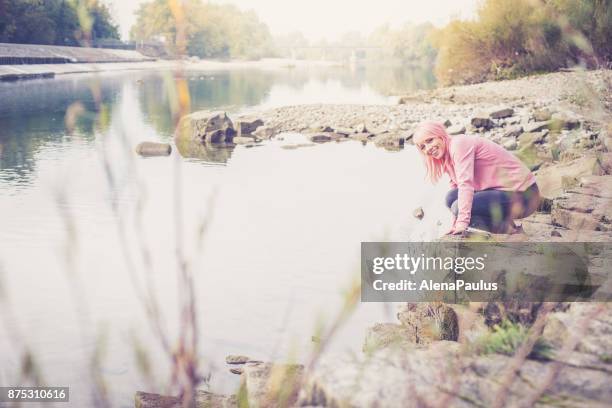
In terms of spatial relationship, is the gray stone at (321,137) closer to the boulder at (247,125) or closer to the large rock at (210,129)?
the boulder at (247,125)

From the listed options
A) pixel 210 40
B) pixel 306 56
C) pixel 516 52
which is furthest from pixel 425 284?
pixel 306 56

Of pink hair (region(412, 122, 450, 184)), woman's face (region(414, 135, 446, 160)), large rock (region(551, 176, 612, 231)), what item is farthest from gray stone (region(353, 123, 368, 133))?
woman's face (region(414, 135, 446, 160))

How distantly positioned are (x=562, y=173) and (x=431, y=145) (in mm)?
4371

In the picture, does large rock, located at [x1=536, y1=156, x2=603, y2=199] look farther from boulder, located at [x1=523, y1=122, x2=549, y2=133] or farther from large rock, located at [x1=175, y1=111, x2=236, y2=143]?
large rock, located at [x1=175, y1=111, x2=236, y2=143]

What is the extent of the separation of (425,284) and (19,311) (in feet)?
13.3

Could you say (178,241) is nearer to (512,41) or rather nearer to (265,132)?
(265,132)

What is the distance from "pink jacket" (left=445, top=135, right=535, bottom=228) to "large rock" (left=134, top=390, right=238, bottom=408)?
2750 mm

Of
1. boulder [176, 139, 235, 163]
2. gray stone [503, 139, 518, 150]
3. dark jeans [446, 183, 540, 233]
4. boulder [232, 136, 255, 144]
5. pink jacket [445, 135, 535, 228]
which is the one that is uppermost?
pink jacket [445, 135, 535, 228]

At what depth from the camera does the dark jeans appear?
646 cm

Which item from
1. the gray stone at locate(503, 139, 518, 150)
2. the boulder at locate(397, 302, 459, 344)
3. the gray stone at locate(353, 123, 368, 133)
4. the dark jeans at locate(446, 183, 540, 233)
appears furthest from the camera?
the gray stone at locate(353, 123, 368, 133)

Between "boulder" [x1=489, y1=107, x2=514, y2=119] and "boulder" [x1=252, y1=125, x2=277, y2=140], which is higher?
"boulder" [x1=489, y1=107, x2=514, y2=119]

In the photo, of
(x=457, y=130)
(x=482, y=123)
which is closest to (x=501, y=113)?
(x=482, y=123)

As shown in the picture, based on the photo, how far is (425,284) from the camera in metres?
6.16

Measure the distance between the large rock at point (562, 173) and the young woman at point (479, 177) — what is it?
94.0 inches
